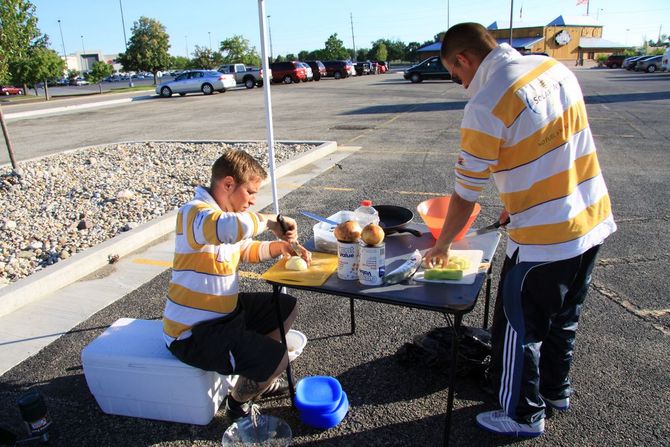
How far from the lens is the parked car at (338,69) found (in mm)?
43969

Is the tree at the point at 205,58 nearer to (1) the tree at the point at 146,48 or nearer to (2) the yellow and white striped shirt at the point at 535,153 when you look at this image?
(1) the tree at the point at 146,48

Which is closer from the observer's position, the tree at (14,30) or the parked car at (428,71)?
the tree at (14,30)

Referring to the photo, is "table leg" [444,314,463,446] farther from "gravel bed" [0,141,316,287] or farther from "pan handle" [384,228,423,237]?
"gravel bed" [0,141,316,287]

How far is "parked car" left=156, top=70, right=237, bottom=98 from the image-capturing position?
1185 inches

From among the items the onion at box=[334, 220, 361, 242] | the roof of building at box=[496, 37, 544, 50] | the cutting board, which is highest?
the roof of building at box=[496, 37, 544, 50]

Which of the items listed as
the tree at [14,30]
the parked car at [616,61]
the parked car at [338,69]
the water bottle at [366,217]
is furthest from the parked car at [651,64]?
the water bottle at [366,217]

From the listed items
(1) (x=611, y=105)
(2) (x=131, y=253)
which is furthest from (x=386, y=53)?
(2) (x=131, y=253)

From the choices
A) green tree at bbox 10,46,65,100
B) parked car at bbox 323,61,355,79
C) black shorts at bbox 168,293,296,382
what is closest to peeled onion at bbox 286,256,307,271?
black shorts at bbox 168,293,296,382

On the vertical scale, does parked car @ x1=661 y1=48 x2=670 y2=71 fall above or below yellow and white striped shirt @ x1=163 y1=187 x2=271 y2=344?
above

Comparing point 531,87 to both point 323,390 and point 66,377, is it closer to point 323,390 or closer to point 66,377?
point 323,390

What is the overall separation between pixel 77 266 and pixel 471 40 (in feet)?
13.0

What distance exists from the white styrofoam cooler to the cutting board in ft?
2.04

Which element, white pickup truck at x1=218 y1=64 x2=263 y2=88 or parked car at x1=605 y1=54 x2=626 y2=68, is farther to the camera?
parked car at x1=605 y1=54 x2=626 y2=68

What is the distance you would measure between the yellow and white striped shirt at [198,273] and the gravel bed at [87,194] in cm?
288
